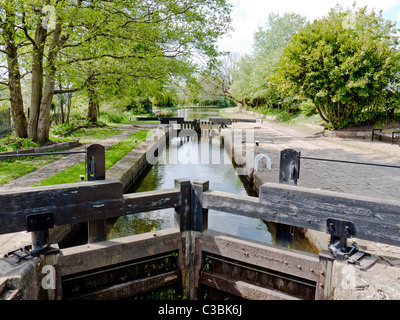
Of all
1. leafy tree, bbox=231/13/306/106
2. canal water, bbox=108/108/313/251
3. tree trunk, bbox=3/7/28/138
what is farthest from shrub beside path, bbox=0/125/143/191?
leafy tree, bbox=231/13/306/106

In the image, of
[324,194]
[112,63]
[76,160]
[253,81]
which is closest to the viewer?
[324,194]

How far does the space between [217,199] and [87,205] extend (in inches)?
57.9

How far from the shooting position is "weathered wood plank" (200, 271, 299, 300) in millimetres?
3434

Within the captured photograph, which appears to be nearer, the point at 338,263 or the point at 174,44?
the point at 338,263

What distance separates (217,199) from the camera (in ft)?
11.7

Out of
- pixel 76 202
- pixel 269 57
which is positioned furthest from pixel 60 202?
pixel 269 57

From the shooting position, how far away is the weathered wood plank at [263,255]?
10.6 ft

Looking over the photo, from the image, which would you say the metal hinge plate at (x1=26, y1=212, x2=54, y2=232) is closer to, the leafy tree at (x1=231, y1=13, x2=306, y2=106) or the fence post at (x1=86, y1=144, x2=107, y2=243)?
the fence post at (x1=86, y1=144, x2=107, y2=243)

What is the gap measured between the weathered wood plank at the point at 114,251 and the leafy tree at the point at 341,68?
13.4 metres

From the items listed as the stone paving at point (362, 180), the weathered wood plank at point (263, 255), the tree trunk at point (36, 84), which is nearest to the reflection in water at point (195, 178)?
the stone paving at point (362, 180)

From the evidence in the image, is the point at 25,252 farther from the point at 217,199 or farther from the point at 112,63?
the point at 112,63

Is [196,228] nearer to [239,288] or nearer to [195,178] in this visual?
[239,288]

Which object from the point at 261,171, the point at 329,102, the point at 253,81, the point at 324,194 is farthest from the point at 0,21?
the point at 253,81

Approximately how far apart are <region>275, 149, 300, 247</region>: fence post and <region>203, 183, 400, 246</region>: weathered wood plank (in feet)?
0.88
